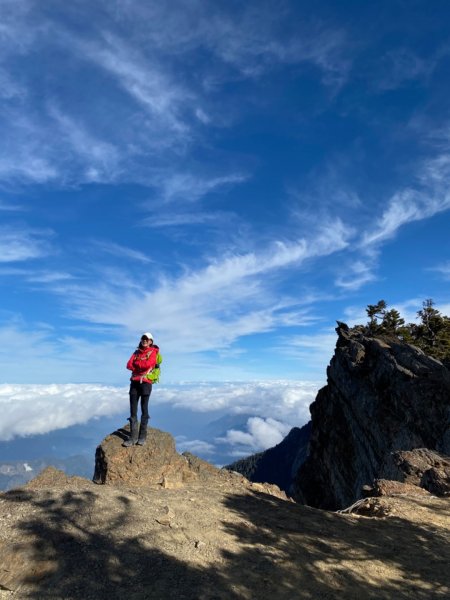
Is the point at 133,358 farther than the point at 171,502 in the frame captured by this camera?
Yes

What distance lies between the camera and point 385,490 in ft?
55.3

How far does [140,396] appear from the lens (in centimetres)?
1477

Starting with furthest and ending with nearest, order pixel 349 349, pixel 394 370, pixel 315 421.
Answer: pixel 315 421 < pixel 349 349 < pixel 394 370

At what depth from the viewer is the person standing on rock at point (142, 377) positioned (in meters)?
14.4

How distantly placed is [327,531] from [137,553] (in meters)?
5.57

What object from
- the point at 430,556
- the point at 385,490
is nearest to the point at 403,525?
the point at 430,556

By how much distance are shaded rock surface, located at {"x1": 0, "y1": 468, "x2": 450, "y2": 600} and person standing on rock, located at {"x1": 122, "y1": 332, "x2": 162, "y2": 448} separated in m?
2.04

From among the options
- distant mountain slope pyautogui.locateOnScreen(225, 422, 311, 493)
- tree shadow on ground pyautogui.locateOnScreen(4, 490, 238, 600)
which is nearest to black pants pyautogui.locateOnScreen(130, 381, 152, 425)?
tree shadow on ground pyautogui.locateOnScreen(4, 490, 238, 600)

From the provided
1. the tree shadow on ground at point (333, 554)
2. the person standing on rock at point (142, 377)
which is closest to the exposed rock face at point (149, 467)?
the person standing on rock at point (142, 377)

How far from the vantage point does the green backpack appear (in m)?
14.5

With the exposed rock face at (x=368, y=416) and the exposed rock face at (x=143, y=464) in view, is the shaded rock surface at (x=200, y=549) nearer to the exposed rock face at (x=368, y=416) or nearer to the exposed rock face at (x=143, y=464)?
the exposed rock face at (x=143, y=464)

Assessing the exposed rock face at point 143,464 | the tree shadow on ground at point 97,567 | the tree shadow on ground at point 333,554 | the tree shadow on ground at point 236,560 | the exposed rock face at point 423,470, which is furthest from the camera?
the exposed rock face at point 423,470

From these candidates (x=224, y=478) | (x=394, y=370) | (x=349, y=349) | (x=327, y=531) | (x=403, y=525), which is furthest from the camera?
(x=349, y=349)

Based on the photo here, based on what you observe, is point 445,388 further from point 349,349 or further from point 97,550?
point 97,550
